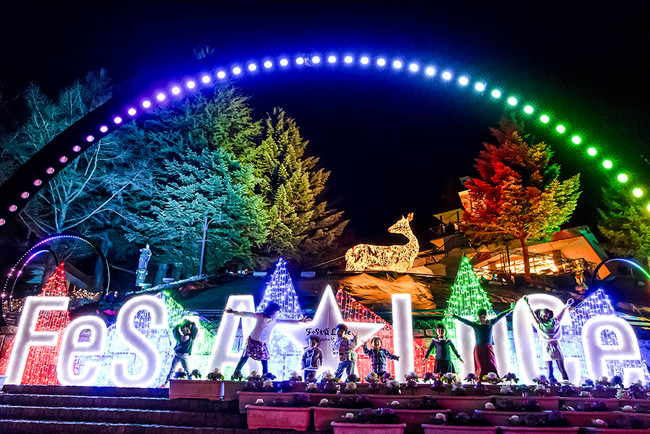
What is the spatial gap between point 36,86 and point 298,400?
77.0 ft

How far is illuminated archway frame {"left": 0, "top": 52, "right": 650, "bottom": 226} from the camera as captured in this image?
8.88 meters

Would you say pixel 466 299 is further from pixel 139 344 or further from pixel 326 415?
pixel 139 344

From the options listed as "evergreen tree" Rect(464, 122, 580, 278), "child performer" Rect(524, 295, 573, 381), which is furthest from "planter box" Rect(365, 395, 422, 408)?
"evergreen tree" Rect(464, 122, 580, 278)

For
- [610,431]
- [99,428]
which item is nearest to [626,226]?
[610,431]

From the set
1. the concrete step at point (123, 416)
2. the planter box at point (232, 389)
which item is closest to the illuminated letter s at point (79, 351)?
the concrete step at point (123, 416)

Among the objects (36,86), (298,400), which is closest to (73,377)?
(298,400)

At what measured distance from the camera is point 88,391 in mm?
8219

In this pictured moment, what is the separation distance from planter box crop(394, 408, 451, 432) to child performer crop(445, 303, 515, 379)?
13.3 feet

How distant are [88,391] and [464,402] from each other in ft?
22.4

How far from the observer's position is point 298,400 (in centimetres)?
636

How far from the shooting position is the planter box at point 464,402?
251 inches

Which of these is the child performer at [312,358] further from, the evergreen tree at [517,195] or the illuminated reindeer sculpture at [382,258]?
the evergreen tree at [517,195]

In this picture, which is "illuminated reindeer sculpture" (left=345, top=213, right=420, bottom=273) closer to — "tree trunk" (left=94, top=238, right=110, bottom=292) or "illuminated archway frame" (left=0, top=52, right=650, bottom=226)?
"illuminated archway frame" (left=0, top=52, right=650, bottom=226)

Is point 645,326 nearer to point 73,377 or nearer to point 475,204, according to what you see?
point 475,204
